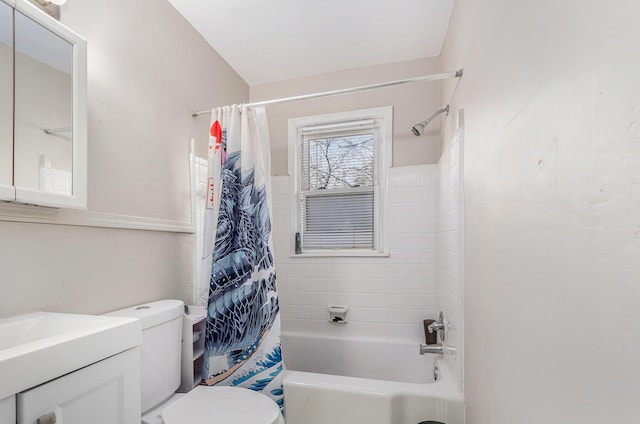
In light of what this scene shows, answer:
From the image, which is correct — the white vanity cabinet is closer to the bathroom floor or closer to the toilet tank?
the toilet tank

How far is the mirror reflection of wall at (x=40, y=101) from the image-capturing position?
3.13 feet

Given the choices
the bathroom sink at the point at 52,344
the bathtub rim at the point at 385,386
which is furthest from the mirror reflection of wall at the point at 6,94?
the bathtub rim at the point at 385,386

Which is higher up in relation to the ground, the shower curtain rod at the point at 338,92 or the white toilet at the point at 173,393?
the shower curtain rod at the point at 338,92

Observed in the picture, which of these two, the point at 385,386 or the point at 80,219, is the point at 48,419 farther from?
the point at 385,386

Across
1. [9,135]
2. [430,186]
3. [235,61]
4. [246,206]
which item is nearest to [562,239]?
[246,206]

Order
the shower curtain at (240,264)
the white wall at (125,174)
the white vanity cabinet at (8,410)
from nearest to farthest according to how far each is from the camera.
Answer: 1. the white vanity cabinet at (8,410)
2. the white wall at (125,174)
3. the shower curtain at (240,264)

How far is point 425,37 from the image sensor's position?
6.63ft

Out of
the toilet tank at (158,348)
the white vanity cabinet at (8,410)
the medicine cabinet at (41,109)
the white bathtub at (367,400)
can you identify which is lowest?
the white bathtub at (367,400)

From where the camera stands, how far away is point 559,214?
0.56 metres

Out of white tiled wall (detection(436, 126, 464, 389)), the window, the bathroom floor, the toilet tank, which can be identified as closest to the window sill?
the window

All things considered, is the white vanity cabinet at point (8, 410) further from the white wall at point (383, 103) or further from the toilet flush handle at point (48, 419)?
the white wall at point (383, 103)

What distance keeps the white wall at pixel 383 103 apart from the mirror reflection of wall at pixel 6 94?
173 cm

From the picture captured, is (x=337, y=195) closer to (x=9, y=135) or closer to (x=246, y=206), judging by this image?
(x=246, y=206)

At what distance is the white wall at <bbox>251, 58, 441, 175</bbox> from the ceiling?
74 millimetres
